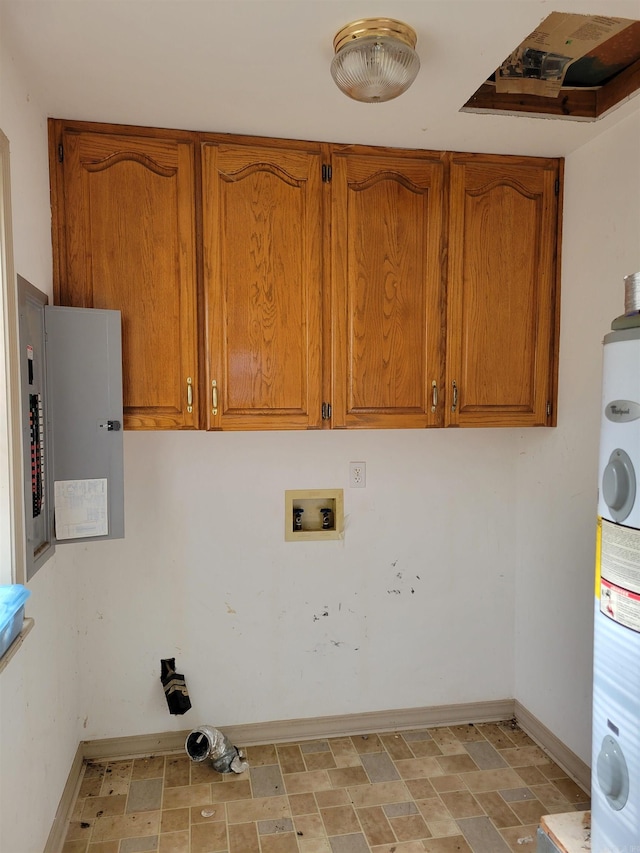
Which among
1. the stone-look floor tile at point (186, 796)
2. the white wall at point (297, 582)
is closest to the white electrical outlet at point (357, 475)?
the white wall at point (297, 582)

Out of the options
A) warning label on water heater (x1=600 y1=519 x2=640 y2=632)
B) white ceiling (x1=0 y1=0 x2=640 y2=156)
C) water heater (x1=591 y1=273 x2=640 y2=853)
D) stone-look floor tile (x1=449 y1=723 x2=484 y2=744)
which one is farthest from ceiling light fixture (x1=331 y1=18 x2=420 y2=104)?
stone-look floor tile (x1=449 y1=723 x2=484 y2=744)

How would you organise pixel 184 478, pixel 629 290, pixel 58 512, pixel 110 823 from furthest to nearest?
pixel 184 478 → pixel 110 823 → pixel 58 512 → pixel 629 290

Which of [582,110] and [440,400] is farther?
[440,400]

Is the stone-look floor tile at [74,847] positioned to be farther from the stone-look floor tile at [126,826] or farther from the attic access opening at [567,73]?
the attic access opening at [567,73]

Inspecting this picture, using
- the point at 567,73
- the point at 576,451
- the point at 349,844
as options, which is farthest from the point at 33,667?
the point at 567,73

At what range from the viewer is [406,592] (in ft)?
8.44

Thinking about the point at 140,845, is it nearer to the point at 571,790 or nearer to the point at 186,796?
the point at 186,796

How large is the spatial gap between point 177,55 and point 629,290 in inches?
50.5

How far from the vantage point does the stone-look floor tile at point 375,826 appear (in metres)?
1.92

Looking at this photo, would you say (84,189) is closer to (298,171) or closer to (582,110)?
(298,171)

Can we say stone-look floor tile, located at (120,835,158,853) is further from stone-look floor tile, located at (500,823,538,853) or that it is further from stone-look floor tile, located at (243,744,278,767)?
stone-look floor tile, located at (500,823,538,853)

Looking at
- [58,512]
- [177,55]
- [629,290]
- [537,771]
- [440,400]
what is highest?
[177,55]

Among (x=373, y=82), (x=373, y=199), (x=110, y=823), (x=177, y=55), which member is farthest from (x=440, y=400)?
(x=110, y=823)

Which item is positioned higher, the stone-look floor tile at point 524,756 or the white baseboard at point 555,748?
the white baseboard at point 555,748
